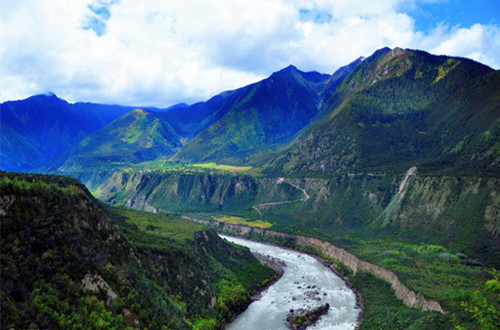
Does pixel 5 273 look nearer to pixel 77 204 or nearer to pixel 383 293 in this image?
pixel 77 204

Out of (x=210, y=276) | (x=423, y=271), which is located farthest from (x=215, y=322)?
(x=423, y=271)

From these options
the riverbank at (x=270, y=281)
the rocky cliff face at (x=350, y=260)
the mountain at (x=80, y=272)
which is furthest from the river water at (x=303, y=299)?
the mountain at (x=80, y=272)

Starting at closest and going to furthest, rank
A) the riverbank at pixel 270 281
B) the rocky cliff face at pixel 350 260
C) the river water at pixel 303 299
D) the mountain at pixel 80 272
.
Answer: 1. the mountain at pixel 80 272
2. the river water at pixel 303 299
3. the rocky cliff face at pixel 350 260
4. the riverbank at pixel 270 281

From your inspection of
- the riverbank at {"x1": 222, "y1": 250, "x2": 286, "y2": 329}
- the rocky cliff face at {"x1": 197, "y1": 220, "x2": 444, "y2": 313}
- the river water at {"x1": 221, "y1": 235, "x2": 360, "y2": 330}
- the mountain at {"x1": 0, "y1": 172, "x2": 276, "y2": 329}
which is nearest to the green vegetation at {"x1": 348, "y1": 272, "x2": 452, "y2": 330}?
the rocky cliff face at {"x1": 197, "y1": 220, "x2": 444, "y2": 313}

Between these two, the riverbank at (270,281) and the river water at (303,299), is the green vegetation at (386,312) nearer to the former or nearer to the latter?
the river water at (303,299)

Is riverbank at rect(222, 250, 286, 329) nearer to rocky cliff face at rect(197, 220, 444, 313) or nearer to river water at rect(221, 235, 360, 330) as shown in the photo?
river water at rect(221, 235, 360, 330)

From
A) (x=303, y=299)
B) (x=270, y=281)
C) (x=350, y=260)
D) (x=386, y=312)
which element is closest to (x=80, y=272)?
(x=303, y=299)

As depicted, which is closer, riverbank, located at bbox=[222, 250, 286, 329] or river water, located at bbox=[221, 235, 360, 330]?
river water, located at bbox=[221, 235, 360, 330]
